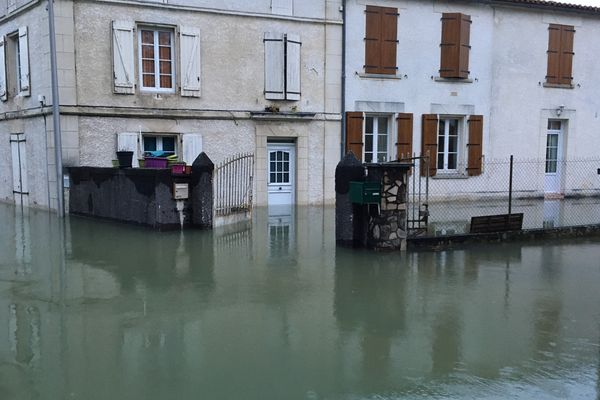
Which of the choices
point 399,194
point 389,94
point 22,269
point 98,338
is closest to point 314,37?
point 389,94

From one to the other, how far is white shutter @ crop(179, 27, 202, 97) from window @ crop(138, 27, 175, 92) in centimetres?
31

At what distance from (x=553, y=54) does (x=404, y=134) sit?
5427 millimetres

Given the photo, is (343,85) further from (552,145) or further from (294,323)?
(294,323)

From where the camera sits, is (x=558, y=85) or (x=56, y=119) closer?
(x=56, y=119)

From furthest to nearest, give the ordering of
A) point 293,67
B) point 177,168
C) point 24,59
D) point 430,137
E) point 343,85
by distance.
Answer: point 430,137
point 343,85
point 293,67
point 24,59
point 177,168

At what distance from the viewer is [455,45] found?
15242 mm

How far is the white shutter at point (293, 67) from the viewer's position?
14.0 meters

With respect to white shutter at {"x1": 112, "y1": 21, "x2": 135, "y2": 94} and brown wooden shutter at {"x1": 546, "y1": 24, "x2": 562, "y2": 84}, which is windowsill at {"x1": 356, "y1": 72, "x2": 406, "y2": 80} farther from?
white shutter at {"x1": 112, "y1": 21, "x2": 135, "y2": 94}

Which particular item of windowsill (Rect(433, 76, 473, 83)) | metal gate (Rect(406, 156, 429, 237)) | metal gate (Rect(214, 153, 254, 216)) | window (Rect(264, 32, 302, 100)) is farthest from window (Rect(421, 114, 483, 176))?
metal gate (Rect(214, 153, 254, 216))

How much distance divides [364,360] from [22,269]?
485 cm

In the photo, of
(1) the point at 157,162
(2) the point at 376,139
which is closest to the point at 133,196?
(1) the point at 157,162

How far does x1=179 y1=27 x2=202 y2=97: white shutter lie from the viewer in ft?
42.6

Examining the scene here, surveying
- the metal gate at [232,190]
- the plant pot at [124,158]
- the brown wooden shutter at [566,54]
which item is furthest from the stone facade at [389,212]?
the brown wooden shutter at [566,54]

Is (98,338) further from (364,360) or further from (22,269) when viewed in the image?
(22,269)
